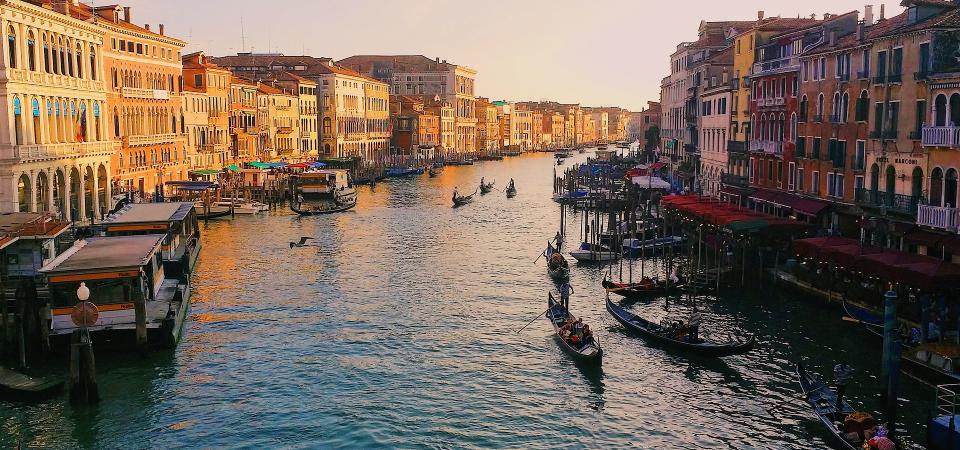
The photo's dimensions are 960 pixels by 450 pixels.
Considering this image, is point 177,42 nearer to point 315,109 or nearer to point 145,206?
point 145,206

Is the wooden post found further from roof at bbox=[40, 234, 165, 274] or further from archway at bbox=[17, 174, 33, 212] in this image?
archway at bbox=[17, 174, 33, 212]

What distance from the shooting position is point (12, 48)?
29844mm

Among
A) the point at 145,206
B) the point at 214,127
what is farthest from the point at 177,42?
the point at 145,206

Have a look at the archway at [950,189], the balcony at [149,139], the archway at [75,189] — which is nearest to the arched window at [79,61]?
the archway at [75,189]

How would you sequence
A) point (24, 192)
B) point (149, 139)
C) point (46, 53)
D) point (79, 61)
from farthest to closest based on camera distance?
point (149, 139), point (79, 61), point (46, 53), point (24, 192)

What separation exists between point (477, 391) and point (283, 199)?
39.8m

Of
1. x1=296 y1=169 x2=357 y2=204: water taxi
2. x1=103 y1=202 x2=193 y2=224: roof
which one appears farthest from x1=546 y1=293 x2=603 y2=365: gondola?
x1=296 y1=169 x2=357 y2=204: water taxi

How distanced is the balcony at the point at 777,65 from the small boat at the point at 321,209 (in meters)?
24.4

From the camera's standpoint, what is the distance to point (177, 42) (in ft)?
171

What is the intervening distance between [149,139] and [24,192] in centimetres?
1766

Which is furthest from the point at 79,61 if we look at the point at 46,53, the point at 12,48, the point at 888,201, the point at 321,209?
the point at 888,201

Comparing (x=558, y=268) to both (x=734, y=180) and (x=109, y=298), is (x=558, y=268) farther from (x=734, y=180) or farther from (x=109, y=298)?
(x=109, y=298)

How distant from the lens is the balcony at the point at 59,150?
29.7 m

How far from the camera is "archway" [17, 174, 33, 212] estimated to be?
30084 millimetres
